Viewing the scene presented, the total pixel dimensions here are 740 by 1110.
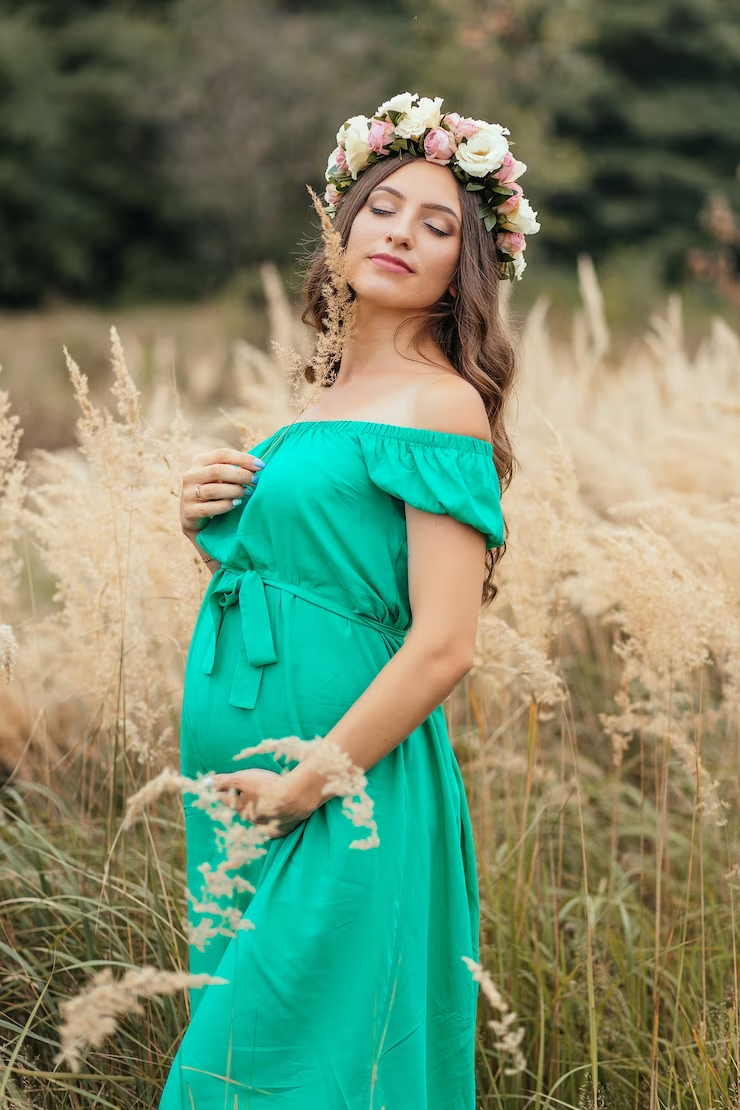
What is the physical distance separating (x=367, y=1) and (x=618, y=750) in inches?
999

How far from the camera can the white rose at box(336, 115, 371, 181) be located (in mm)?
2217

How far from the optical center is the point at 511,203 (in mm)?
2168

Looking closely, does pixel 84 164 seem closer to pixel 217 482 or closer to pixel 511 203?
pixel 511 203

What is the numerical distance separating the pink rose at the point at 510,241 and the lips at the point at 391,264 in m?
0.29

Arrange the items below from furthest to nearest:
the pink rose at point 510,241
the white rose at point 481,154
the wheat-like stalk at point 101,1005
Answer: the pink rose at point 510,241 < the white rose at point 481,154 < the wheat-like stalk at point 101,1005

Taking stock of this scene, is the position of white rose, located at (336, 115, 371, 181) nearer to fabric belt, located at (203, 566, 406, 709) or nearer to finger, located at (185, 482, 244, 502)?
finger, located at (185, 482, 244, 502)

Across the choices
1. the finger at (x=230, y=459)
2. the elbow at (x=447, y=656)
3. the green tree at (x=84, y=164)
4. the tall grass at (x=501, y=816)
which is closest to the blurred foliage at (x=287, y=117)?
the green tree at (x=84, y=164)

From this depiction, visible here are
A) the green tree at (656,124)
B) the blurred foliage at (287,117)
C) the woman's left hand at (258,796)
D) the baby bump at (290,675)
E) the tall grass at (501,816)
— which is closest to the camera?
the woman's left hand at (258,796)

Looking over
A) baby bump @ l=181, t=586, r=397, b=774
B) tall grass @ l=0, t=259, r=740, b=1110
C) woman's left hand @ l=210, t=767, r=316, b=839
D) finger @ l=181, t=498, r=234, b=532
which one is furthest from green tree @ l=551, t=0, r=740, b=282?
woman's left hand @ l=210, t=767, r=316, b=839

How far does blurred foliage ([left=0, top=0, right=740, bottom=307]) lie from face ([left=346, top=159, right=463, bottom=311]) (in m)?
19.0

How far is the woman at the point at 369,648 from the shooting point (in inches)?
69.7

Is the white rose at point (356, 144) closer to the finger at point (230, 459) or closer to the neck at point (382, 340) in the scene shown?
the neck at point (382, 340)

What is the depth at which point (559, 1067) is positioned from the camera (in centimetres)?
248

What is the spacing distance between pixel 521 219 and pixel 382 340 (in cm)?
38
